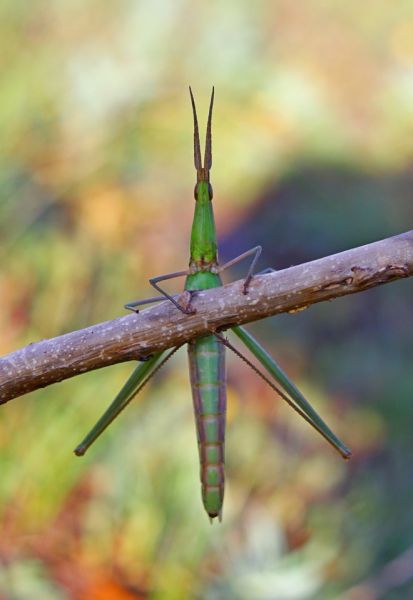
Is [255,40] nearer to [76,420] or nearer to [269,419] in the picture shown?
[269,419]

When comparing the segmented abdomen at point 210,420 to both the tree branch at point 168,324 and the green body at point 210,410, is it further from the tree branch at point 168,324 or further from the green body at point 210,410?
the tree branch at point 168,324

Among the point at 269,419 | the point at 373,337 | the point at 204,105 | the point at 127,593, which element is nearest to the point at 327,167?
the point at 204,105

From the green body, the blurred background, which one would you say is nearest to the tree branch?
the green body

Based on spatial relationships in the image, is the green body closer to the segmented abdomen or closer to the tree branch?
the segmented abdomen

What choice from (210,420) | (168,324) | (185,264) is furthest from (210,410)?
(185,264)

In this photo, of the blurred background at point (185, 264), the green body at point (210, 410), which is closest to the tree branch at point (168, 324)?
the green body at point (210, 410)

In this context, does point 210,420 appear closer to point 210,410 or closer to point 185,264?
point 210,410
